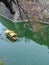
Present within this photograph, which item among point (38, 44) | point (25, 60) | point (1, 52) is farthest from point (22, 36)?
point (25, 60)

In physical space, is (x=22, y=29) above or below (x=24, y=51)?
above

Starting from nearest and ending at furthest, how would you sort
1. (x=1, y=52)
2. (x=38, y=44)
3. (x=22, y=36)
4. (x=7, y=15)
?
(x=1, y=52)
(x=38, y=44)
(x=22, y=36)
(x=7, y=15)

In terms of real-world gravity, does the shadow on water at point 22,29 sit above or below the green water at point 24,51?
above

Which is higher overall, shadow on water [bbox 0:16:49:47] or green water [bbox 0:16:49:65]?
shadow on water [bbox 0:16:49:47]

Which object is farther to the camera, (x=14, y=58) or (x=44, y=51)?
(x=44, y=51)

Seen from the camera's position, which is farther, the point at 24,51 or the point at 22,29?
the point at 22,29

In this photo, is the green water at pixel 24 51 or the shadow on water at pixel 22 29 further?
the shadow on water at pixel 22 29

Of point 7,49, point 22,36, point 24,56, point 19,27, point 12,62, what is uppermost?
point 19,27

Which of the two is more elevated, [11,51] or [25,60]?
[11,51]

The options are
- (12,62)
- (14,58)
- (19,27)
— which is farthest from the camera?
(19,27)

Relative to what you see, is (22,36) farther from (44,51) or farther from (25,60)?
(25,60)

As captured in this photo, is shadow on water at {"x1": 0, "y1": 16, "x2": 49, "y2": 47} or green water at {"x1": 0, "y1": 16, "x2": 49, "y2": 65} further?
shadow on water at {"x1": 0, "y1": 16, "x2": 49, "y2": 47}
